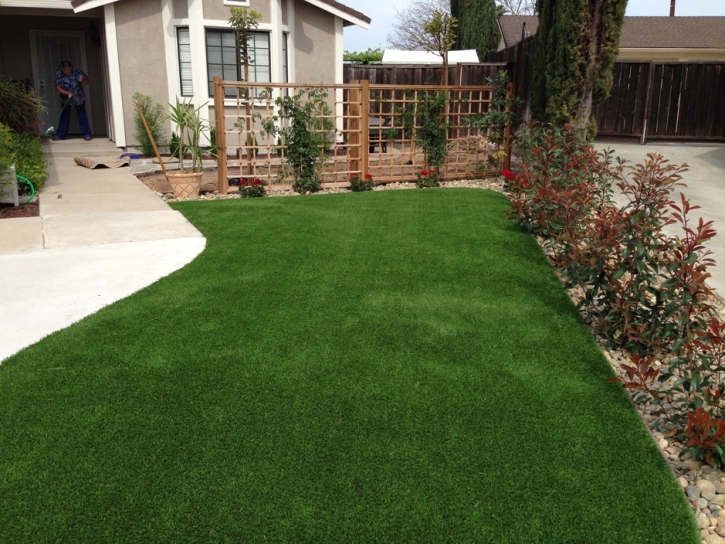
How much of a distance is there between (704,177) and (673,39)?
45.0 feet

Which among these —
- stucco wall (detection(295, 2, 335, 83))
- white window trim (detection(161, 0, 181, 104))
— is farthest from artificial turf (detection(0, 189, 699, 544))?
stucco wall (detection(295, 2, 335, 83))

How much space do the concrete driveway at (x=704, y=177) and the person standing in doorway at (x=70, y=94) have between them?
10.9 meters

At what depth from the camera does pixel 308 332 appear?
4.27 m

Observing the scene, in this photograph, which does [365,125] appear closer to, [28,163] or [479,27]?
[28,163]

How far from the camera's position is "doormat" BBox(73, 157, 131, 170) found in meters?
10.9

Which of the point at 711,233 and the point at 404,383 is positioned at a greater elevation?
the point at 711,233

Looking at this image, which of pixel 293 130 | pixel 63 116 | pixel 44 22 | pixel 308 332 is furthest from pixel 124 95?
pixel 308 332

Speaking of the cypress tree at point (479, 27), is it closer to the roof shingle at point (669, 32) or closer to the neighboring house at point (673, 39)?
the roof shingle at point (669, 32)

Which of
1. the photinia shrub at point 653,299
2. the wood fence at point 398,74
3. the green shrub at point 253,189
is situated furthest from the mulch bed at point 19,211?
the wood fence at point 398,74

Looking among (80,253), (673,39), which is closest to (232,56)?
(80,253)

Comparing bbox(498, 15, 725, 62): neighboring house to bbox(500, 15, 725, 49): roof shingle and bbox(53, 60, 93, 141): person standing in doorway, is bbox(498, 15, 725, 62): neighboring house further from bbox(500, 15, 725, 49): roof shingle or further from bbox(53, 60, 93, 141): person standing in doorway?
bbox(53, 60, 93, 141): person standing in doorway

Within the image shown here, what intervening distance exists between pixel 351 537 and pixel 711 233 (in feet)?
8.00

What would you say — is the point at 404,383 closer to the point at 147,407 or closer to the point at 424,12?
the point at 147,407

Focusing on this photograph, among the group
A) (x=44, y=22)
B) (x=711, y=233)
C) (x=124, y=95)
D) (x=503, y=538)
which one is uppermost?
(x=44, y=22)
